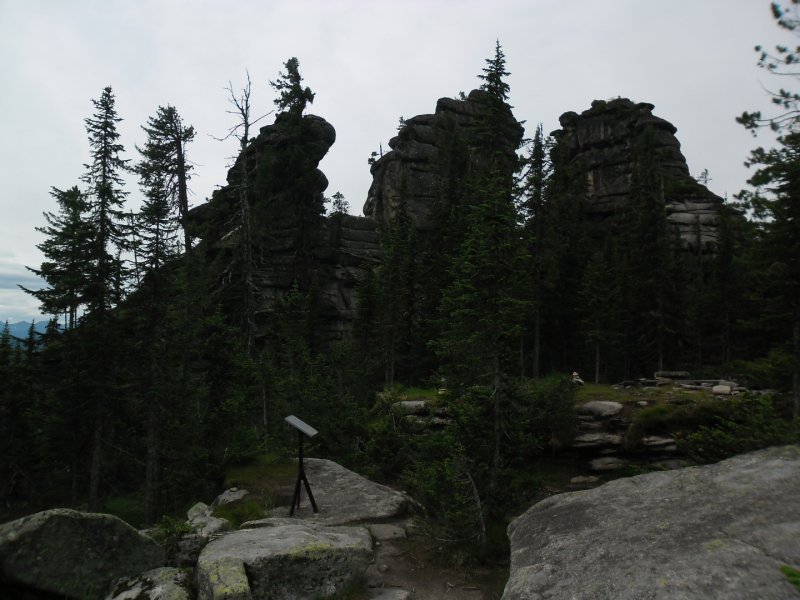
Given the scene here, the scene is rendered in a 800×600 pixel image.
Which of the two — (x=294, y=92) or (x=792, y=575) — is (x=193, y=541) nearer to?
(x=792, y=575)

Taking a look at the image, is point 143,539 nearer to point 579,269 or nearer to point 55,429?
point 55,429

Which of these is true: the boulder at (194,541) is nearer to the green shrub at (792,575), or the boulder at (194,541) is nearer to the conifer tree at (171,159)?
the green shrub at (792,575)

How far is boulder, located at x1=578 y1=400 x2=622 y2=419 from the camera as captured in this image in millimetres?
22844

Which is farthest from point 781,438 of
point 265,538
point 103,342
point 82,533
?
point 103,342

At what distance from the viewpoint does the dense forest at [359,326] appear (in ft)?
40.7

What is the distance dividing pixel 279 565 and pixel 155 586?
2084mm

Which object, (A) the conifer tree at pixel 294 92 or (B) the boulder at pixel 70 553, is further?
(A) the conifer tree at pixel 294 92

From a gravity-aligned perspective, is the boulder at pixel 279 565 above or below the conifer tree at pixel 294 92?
below

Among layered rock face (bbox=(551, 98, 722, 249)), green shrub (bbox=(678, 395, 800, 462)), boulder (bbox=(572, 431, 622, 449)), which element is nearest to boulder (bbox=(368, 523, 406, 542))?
green shrub (bbox=(678, 395, 800, 462))

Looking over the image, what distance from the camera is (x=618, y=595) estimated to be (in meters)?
4.20

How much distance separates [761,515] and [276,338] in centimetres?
3111

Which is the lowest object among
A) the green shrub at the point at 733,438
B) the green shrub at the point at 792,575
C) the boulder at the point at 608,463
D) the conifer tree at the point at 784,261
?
the boulder at the point at 608,463

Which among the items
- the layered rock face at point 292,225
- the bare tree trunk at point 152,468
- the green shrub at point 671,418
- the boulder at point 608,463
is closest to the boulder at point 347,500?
the bare tree trunk at point 152,468

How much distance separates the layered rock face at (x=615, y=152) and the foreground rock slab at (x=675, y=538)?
5902 cm
